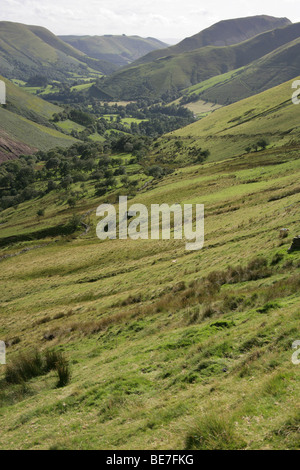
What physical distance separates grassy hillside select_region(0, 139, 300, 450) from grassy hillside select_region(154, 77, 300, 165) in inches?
3256

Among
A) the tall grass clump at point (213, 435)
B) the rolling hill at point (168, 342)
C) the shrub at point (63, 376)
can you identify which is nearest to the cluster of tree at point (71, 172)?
the rolling hill at point (168, 342)

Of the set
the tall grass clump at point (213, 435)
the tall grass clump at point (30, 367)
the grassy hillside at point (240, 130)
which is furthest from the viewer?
the grassy hillside at point (240, 130)

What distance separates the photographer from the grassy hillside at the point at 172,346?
8.70 m

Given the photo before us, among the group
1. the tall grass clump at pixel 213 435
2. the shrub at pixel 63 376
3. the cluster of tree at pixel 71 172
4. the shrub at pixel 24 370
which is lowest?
the shrub at pixel 24 370

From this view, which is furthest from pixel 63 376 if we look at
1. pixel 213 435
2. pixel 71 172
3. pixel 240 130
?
pixel 71 172

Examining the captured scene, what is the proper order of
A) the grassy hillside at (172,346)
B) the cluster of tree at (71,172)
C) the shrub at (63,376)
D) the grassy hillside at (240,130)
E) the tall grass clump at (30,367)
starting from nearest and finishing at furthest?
1. the grassy hillside at (172,346)
2. the shrub at (63,376)
3. the tall grass clump at (30,367)
4. the grassy hillside at (240,130)
5. the cluster of tree at (71,172)

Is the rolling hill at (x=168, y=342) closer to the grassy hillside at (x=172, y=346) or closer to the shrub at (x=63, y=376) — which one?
the grassy hillside at (x=172, y=346)

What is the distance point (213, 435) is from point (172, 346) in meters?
7.59

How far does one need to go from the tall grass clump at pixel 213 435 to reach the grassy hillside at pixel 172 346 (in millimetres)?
29

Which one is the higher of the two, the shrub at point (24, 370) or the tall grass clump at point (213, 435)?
the tall grass clump at point (213, 435)

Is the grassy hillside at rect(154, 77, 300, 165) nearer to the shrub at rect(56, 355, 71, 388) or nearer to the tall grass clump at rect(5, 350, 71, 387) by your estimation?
the tall grass clump at rect(5, 350, 71, 387)

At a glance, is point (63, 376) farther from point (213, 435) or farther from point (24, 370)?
A: point (213, 435)

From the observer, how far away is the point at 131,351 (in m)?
16.8

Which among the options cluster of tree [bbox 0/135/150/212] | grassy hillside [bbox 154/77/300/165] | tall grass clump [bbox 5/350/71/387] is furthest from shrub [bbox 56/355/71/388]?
grassy hillside [bbox 154/77/300/165]
